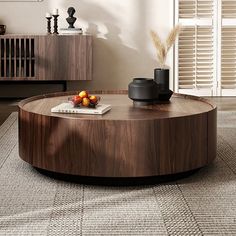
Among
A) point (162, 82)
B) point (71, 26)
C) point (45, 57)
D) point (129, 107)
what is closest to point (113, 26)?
point (71, 26)

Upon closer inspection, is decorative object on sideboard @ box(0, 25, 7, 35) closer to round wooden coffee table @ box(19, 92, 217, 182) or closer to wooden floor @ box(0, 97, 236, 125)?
wooden floor @ box(0, 97, 236, 125)

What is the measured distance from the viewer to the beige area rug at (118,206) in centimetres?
214

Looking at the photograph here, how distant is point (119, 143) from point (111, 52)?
366 cm

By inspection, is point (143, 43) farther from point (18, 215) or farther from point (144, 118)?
point (18, 215)

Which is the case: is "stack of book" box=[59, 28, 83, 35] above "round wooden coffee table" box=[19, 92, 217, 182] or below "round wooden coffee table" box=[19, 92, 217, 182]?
above

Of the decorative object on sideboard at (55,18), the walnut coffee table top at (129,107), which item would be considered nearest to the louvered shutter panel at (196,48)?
the decorative object on sideboard at (55,18)

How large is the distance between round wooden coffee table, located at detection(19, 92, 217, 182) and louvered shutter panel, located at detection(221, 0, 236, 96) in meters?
3.45

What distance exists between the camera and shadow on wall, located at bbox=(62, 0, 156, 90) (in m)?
6.11

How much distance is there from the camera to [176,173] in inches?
108

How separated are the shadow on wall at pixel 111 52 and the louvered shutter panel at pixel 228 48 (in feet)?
2.60

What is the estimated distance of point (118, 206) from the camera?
2.41 meters

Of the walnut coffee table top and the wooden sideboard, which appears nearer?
the walnut coffee table top

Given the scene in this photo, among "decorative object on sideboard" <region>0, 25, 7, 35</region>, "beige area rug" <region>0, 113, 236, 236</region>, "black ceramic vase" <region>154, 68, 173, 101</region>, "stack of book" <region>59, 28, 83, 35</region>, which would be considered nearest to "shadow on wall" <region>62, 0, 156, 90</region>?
"stack of book" <region>59, 28, 83, 35</region>

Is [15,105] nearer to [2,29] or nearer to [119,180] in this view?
[2,29]
